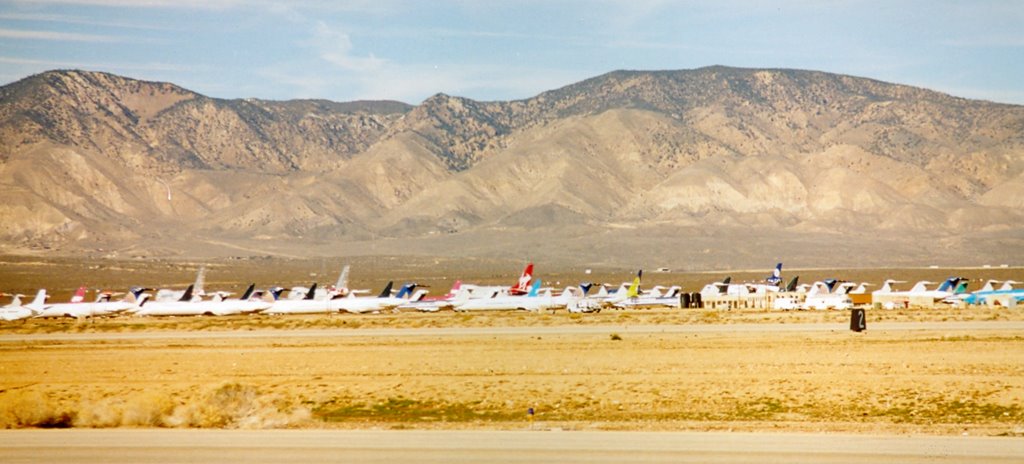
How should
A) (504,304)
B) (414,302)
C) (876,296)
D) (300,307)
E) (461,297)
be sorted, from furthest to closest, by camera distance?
(876,296) → (461,297) → (414,302) → (300,307) → (504,304)

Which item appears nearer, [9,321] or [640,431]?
[640,431]

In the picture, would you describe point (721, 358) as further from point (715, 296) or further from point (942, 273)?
point (942, 273)

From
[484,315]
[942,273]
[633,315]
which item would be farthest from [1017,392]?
[942,273]

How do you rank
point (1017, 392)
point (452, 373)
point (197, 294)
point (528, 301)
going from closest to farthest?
point (1017, 392) < point (452, 373) < point (528, 301) < point (197, 294)

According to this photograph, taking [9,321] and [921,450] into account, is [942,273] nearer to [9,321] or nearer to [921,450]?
[9,321]

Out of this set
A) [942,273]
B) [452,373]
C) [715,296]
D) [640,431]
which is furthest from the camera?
[942,273]

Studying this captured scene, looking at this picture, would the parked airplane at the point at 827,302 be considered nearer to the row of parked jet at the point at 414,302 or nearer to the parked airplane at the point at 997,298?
the row of parked jet at the point at 414,302

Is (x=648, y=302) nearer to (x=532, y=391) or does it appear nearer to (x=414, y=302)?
(x=414, y=302)

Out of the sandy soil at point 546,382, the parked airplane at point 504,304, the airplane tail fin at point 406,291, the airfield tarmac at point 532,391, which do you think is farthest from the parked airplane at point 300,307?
the sandy soil at point 546,382

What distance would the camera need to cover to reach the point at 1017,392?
3328 cm

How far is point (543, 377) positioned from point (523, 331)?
20632 millimetres

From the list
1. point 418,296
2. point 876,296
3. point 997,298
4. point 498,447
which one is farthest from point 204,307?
point 498,447

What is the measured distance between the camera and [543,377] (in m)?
39.2

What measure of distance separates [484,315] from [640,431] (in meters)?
49.9
